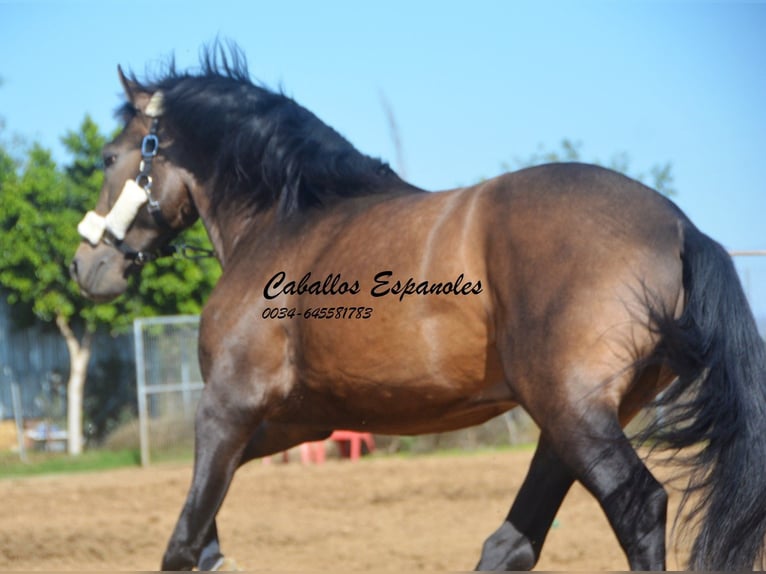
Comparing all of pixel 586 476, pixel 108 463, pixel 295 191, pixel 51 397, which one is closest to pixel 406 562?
pixel 295 191

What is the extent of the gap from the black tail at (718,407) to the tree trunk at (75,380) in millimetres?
17795

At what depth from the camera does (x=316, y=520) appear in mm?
8250

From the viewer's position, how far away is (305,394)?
13.6ft

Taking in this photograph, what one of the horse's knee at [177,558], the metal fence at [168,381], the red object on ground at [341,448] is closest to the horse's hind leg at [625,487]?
the horse's knee at [177,558]

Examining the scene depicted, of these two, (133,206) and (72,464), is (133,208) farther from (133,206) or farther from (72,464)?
(72,464)

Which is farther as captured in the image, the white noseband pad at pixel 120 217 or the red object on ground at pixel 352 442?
the red object on ground at pixel 352 442

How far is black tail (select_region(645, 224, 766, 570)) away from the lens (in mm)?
3252

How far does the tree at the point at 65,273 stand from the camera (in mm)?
19984

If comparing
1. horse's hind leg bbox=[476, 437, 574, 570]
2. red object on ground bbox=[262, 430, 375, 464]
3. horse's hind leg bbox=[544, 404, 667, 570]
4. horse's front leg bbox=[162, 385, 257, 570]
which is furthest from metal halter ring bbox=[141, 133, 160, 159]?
red object on ground bbox=[262, 430, 375, 464]

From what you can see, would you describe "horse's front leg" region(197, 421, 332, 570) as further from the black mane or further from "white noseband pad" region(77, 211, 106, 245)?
"white noseband pad" region(77, 211, 106, 245)

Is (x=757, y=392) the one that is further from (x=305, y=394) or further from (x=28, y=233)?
(x=28, y=233)

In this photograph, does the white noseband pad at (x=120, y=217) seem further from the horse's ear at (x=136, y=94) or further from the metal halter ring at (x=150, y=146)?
the horse's ear at (x=136, y=94)

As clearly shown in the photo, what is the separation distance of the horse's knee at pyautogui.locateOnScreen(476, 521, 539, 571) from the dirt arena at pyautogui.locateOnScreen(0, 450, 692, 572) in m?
1.87

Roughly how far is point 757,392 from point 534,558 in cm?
128
